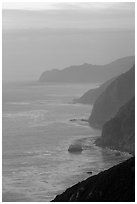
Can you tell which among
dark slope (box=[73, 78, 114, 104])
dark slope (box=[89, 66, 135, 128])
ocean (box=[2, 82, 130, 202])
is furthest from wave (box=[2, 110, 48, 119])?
dark slope (box=[73, 78, 114, 104])

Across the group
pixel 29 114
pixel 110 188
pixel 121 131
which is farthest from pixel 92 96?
pixel 110 188

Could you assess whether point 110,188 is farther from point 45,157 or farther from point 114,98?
point 114,98

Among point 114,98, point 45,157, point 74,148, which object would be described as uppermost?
point 45,157

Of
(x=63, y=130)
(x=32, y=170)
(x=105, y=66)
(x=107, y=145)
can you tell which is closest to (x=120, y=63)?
(x=105, y=66)

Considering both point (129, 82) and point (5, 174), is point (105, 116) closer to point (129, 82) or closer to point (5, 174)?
point (129, 82)

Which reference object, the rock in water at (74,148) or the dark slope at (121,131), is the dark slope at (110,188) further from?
the dark slope at (121,131)

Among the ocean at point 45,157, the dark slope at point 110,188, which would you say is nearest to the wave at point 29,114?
the ocean at point 45,157
